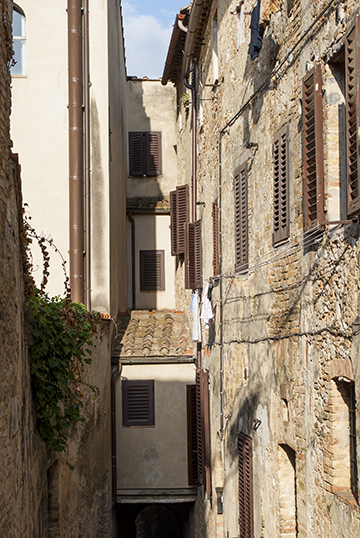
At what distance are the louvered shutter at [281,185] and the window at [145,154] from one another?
445 inches

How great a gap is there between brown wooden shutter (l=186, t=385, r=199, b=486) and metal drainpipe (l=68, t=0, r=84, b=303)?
11.7ft

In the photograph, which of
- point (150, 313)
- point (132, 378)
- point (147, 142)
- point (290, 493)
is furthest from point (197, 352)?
point (147, 142)

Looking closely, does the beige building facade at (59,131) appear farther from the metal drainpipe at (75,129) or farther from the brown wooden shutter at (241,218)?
the brown wooden shutter at (241,218)

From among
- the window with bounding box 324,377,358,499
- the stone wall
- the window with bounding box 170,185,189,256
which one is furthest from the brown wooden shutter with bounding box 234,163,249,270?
the window with bounding box 170,185,189,256

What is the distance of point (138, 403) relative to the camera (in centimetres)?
1330

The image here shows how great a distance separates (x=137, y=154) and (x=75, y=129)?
236 inches

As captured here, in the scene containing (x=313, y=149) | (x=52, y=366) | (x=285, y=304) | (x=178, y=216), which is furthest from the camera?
(x=178, y=216)

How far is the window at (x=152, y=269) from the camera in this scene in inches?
706

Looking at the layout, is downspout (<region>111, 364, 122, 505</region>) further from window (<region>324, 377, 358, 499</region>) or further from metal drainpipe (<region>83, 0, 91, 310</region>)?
window (<region>324, 377, 358, 499</region>)

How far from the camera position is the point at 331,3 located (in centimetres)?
551

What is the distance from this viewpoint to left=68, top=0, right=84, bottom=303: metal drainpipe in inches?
487

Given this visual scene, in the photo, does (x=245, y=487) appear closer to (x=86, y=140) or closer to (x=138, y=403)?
(x=138, y=403)

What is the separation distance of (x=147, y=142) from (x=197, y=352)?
25.6 feet

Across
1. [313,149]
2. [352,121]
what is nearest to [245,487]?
[313,149]
